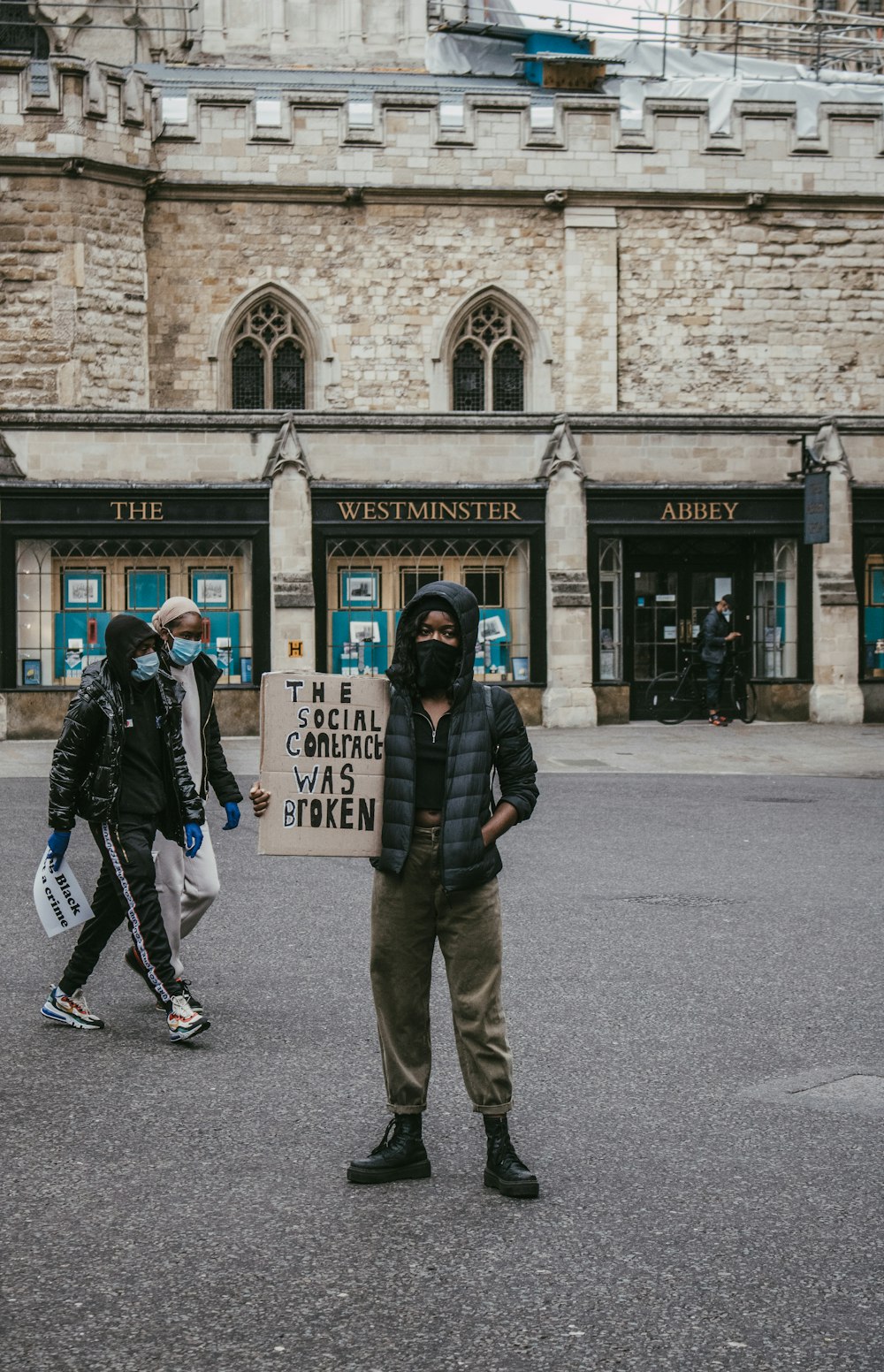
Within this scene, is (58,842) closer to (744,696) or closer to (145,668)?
(145,668)

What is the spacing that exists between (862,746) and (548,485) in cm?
565

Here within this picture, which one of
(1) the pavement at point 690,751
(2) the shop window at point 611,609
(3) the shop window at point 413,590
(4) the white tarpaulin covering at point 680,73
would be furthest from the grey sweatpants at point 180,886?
(4) the white tarpaulin covering at point 680,73

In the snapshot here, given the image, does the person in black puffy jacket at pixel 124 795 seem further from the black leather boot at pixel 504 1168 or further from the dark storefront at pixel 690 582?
the dark storefront at pixel 690 582

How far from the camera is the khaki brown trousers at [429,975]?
5.08 metres

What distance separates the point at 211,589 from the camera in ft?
75.8

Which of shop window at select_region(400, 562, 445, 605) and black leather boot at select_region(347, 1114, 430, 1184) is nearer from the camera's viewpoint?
black leather boot at select_region(347, 1114, 430, 1184)

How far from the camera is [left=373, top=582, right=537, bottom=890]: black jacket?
200 inches

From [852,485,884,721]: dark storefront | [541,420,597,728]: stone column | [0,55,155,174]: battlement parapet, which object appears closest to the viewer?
[541,420,597,728]: stone column

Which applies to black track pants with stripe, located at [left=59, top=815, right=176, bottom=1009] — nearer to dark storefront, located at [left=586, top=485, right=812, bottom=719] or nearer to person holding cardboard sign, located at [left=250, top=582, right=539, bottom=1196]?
person holding cardboard sign, located at [left=250, top=582, right=539, bottom=1196]

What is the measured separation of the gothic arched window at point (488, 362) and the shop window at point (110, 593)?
653 cm

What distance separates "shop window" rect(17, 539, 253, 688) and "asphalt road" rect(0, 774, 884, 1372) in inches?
521

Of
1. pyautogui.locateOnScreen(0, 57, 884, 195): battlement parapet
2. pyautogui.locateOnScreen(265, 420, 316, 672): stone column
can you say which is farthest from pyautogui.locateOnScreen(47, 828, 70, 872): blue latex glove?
pyautogui.locateOnScreen(0, 57, 884, 195): battlement parapet

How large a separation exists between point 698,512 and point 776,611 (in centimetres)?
190

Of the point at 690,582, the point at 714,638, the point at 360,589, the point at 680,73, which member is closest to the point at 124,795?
the point at 360,589
